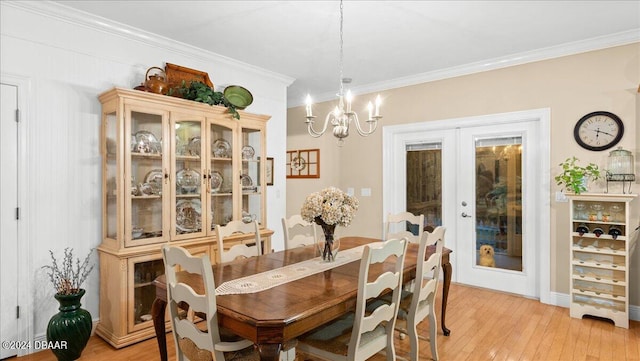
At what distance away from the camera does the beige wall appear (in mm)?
3365

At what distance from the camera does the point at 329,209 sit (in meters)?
2.30

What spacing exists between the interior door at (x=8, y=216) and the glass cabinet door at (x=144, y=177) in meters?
0.75

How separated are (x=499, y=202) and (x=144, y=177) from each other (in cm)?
376

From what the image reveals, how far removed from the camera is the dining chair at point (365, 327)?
5.90 feet

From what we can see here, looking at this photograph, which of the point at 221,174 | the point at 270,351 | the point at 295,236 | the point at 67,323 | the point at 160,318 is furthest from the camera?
the point at 221,174

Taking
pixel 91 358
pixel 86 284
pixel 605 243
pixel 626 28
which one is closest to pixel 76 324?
pixel 91 358

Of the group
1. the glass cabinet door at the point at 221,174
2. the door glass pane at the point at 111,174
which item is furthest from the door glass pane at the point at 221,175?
the door glass pane at the point at 111,174

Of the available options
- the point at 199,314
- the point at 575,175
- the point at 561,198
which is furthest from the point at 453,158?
the point at 199,314

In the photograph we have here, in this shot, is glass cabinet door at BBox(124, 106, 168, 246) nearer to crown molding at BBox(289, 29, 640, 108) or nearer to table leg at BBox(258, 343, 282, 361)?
table leg at BBox(258, 343, 282, 361)

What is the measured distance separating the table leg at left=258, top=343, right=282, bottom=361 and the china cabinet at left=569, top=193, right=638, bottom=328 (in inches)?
124

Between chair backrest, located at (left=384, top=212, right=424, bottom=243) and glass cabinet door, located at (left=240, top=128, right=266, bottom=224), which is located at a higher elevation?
glass cabinet door, located at (left=240, top=128, right=266, bottom=224)

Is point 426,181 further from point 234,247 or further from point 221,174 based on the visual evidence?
point 234,247

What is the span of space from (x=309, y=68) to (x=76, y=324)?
3.39 meters

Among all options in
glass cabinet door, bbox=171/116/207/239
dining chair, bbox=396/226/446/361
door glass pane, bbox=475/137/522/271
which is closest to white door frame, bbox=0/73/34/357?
glass cabinet door, bbox=171/116/207/239
